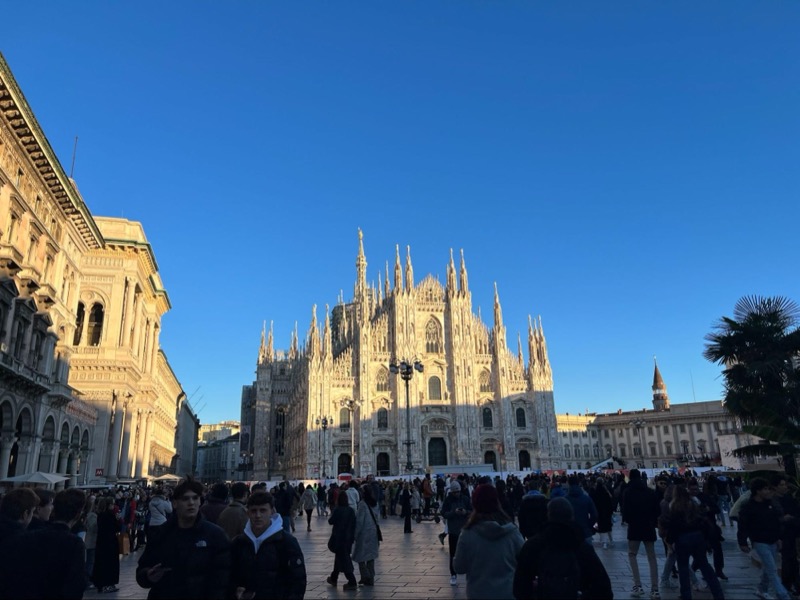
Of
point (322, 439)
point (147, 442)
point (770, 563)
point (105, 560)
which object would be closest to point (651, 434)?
point (322, 439)

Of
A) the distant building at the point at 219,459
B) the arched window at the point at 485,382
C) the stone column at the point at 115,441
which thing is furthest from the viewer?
the distant building at the point at 219,459

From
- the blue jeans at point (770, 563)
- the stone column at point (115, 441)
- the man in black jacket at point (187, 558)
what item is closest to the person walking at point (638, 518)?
the blue jeans at point (770, 563)

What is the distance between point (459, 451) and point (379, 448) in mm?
7693

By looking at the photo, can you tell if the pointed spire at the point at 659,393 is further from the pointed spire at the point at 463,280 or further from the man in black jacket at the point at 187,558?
the man in black jacket at the point at 187,558

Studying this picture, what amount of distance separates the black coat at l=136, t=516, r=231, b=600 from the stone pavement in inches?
194

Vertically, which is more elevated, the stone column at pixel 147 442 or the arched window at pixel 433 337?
the arched window at pixel 433 337

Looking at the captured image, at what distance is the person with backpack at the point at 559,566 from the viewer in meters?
4.25

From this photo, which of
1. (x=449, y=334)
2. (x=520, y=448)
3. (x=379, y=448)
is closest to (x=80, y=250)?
(x=379, y=448)

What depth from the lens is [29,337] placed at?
893 inches

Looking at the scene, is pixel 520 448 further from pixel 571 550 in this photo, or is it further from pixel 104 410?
pixel 571 550

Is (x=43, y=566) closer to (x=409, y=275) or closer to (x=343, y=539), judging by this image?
(x=343, y=539)

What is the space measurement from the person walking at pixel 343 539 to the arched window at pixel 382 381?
1902 inches

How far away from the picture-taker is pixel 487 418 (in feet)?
198

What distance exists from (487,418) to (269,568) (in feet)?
189
